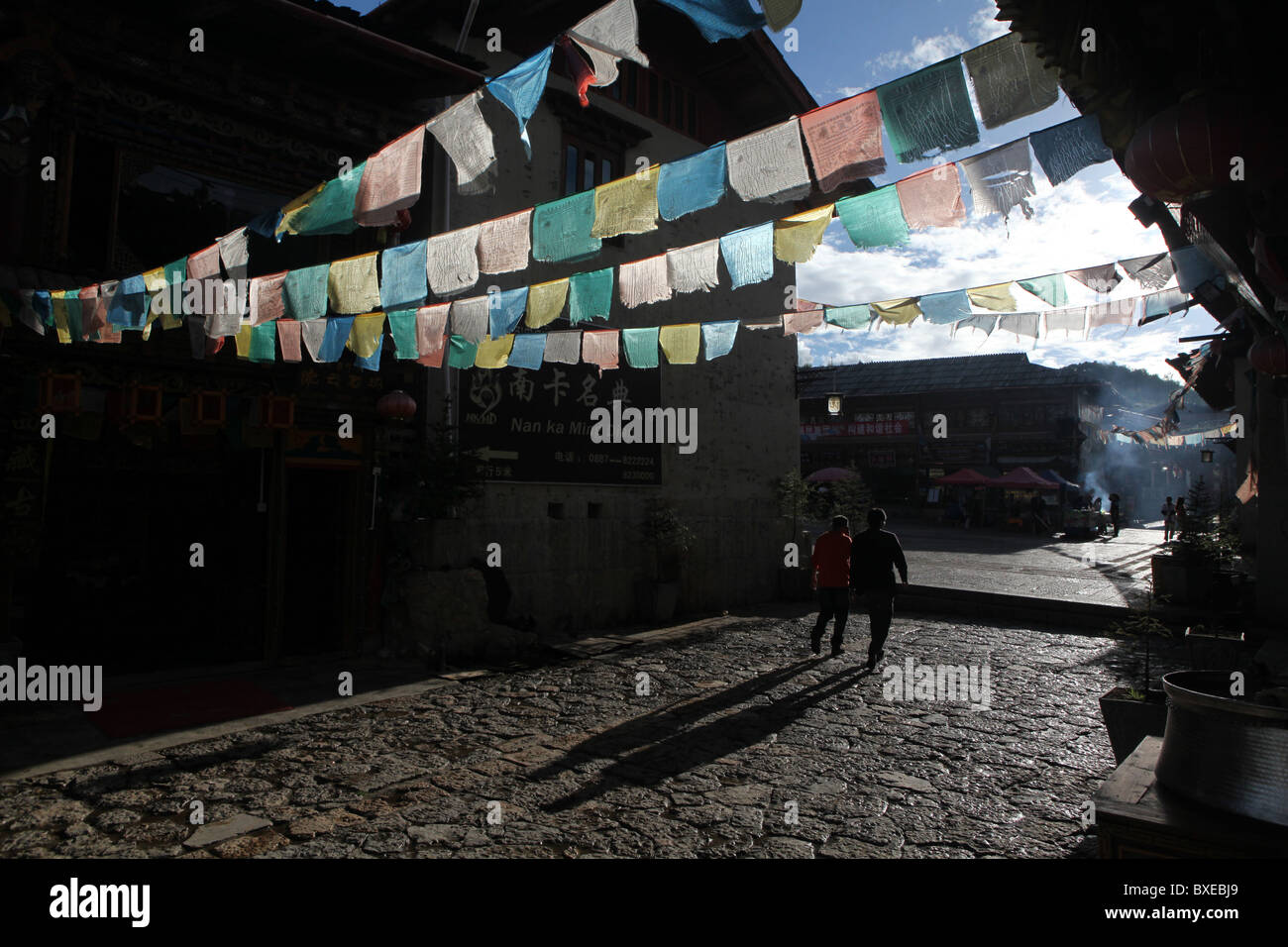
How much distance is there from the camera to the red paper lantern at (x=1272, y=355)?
5.87 meters

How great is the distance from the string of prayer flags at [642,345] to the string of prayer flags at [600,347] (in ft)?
0.53

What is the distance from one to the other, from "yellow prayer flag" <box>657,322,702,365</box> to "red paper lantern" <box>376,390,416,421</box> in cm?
353

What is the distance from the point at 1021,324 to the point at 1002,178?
162 inches

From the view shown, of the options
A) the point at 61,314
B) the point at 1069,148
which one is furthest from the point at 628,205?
the point at 61,314

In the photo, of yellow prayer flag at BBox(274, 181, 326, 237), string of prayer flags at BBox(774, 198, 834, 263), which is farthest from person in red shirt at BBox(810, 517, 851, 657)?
yellow prayer flag at BBox(274, 181, 326, 237)

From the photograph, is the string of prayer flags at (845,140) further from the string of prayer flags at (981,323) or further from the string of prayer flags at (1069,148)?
the string of prayer flags at (981,323)

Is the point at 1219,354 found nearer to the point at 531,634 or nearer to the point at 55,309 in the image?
the point at 531,634

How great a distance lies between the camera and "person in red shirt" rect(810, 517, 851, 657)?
9984 mm

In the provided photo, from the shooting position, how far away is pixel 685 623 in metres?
13.0

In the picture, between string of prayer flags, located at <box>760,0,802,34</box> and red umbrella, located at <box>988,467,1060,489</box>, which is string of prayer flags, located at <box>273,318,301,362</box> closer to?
string of prayer flags, located at <box>760,0,802,34</box>

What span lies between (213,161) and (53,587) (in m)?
5.09

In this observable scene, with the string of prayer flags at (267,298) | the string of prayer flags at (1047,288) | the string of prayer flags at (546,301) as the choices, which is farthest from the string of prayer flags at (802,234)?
the string of prayer flags at (267,298)
